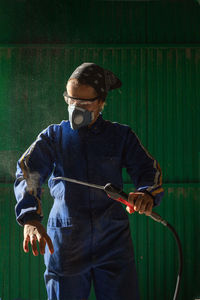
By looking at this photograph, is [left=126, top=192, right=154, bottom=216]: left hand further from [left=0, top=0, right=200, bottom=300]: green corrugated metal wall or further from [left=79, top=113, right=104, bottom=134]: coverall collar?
[left=0, top=0, right=200, bottom=300]: green corrugated metal wall

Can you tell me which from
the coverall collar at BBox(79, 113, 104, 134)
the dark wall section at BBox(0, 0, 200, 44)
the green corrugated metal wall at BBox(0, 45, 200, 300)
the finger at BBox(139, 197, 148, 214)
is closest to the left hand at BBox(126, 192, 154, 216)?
the finger at BBox(139, 197, 148, 214)

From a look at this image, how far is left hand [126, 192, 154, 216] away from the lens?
0.76 meters

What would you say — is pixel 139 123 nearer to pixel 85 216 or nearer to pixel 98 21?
pixel 98 21

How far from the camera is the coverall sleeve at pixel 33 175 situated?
0.76 m

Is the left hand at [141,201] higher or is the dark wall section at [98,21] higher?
the dark wall section at [98,21]

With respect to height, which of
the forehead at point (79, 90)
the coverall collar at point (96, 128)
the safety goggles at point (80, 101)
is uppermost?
the forehead at point (79, 90)

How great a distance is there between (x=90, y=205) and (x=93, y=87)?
271mm

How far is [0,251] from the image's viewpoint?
51.9 inches

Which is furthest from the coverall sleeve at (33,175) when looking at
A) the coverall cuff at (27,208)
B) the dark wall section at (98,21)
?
the dark wall section at (98,21)

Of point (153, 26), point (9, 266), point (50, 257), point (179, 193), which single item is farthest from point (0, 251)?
point (153, 26)

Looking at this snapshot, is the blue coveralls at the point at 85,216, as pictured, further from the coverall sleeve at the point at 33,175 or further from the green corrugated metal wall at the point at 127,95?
the green corrugated metal wall at the point at 127,95

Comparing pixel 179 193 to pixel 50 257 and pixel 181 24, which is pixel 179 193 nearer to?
pixel 181 24

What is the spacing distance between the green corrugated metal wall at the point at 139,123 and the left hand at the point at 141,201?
54cm

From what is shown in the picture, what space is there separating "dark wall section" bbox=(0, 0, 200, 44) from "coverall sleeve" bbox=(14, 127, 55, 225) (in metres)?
0.49
